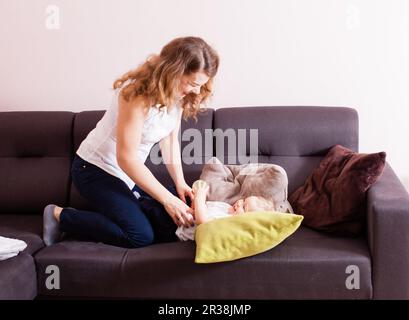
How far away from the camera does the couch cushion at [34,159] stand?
233cm

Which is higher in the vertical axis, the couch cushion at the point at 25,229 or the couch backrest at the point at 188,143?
the couch backrest at the point at 188,143

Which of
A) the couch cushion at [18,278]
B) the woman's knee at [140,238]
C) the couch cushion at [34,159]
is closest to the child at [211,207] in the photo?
the woman's knee at [140,238]

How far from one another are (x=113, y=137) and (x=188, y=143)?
42 centimetres

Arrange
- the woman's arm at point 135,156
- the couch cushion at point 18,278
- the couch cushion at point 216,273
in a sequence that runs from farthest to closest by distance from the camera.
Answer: the woman's arm at point 135,156, the couch cushion at point 216,273, the couch cushion at point 18,278

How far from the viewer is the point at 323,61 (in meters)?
2.51

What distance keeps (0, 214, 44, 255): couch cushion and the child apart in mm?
544

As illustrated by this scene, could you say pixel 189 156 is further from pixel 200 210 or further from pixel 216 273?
A: pixel 216 273

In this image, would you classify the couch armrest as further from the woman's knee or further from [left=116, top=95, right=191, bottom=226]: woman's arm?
the woman's knee

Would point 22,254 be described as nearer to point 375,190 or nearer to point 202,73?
point 202,73

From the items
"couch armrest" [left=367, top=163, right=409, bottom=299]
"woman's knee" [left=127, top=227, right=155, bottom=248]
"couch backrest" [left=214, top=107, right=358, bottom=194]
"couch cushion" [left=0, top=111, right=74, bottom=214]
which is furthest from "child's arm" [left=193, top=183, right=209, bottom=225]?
"couch cushion" [left=0, top=111, right=74, bottom=214]

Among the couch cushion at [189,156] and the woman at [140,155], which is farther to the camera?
the couch cushion at [189,156]

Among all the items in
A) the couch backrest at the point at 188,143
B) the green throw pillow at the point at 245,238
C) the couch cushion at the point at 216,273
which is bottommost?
the couch cushion at the point at 216,273

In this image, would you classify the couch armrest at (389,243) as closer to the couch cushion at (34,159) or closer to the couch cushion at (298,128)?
the couch cushion at (298,128)

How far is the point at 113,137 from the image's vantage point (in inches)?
79.0
